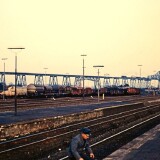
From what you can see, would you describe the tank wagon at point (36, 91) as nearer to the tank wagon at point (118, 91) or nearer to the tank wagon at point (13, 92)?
the tank wagon at point (13, 92)

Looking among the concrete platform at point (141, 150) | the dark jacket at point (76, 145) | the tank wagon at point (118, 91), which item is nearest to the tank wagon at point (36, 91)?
the tank wagon at point (118, 91)

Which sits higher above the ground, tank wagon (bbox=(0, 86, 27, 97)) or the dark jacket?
tank wagon (bbox=(0, 86, 27, 97))

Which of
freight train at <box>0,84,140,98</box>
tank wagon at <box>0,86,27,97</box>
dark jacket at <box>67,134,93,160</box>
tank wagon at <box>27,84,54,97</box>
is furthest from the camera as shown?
tank wagon at <box>27,84,54,97</box>

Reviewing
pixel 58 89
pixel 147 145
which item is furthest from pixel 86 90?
pixel 147 145

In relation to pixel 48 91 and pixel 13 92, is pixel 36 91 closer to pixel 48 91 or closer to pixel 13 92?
pixel 48 91

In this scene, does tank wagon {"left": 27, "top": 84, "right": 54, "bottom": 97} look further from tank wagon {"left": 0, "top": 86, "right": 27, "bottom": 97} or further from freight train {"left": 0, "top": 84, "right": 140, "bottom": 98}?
tank wagon {"left": 0, "top": 86, "right": 27, "bottom": 97}

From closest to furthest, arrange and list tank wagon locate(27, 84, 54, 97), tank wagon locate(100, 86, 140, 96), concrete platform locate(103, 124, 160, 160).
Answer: concrete platform locate(103, 124, 160, 160)
tank wagon locate(27, 84, 54, 97)
tank wagon locate(100, 86, 140, 96)

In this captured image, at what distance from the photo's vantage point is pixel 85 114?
4609 centimetres

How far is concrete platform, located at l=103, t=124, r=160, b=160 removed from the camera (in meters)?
19.4

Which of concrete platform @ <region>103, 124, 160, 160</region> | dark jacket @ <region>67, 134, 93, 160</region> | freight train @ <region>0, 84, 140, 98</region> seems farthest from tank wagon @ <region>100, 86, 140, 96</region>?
dark jacket @ <region>67, 134, 93, 160</region>

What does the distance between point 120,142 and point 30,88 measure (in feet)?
257

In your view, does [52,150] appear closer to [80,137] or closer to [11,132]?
[11,132]

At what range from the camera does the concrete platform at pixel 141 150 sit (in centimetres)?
1936

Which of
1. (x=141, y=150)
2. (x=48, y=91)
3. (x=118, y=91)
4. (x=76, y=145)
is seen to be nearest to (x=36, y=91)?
(x=48, y=91)
